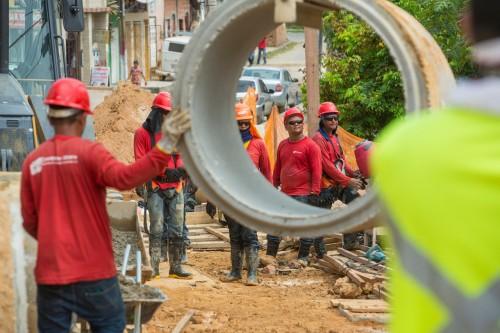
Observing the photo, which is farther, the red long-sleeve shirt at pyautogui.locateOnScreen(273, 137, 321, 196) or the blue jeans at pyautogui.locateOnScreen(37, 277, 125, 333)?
the red long-sleeve shirt at pyautogui.locateOnScreen(273, 137, 321, 196)

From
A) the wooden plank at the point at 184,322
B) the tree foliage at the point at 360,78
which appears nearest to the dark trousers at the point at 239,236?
the wooden plank at the point at 184,322

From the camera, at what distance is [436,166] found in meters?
2.23

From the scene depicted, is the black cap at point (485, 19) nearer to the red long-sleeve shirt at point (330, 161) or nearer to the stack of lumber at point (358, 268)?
the stack of lumber at point (358, 268)

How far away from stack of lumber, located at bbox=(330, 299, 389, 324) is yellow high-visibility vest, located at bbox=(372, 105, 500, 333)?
7086 mm

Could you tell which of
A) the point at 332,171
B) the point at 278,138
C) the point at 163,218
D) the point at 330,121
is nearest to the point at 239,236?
the point at 163,218

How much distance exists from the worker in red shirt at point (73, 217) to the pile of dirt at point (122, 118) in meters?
13.9

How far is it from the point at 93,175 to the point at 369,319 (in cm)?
466

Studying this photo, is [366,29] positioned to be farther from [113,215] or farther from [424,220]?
[424,220]

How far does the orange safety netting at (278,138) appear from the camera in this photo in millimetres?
16078

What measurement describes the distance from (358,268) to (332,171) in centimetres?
159

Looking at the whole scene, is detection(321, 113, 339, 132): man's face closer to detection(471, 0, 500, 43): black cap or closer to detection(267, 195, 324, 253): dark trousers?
detection(267, 195, 324, 253): dark trousers

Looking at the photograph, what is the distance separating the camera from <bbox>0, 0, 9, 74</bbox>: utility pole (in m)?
10.1

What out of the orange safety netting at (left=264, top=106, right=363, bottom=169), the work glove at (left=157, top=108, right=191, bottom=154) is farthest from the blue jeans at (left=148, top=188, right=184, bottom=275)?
the work glove at (left=157, top=108, right=191, bottom=154)

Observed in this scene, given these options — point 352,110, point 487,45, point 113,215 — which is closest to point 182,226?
point 113,215
